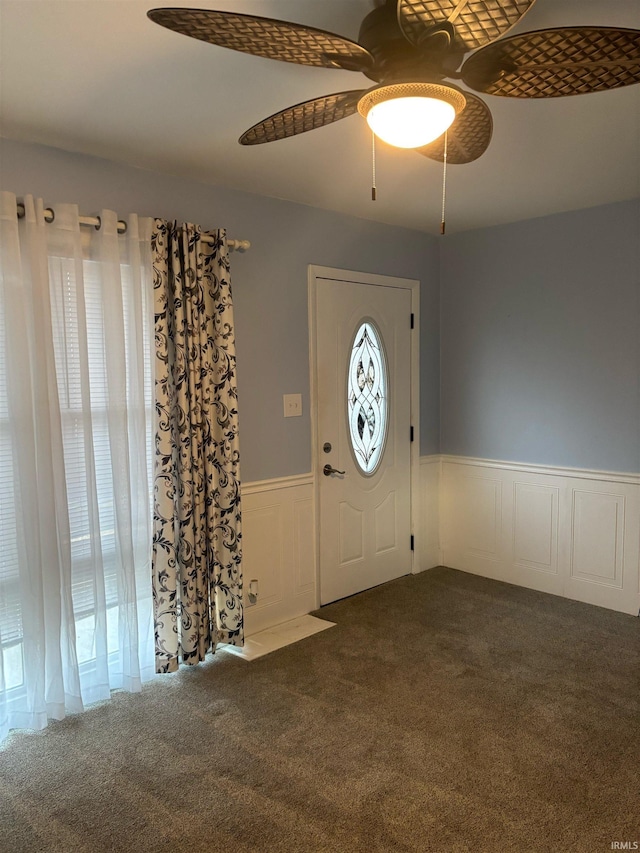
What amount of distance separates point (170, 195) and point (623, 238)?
255 centimetres

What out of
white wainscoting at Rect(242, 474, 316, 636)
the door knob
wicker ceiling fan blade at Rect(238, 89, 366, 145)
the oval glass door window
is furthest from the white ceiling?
white wainscoting at Rect(242, 474, 316, 636)

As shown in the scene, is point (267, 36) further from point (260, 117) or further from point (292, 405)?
point (292, 405)

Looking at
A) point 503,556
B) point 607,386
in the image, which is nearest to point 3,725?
point 503,556

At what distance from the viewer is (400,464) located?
14.2ft

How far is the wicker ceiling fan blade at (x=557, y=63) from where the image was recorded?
131 cm

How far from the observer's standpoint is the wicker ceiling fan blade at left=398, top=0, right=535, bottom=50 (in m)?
1.25

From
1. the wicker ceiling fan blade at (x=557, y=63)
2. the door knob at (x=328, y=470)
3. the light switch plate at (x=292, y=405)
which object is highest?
the wicker ceiling fan blade at (x=557, y=63)

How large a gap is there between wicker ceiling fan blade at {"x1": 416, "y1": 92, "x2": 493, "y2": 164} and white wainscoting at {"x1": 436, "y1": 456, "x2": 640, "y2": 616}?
2.43 meters

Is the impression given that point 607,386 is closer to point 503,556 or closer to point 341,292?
point 503,556

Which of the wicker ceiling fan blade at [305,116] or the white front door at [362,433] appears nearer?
the wicker ceiling fan blade at [305,116]

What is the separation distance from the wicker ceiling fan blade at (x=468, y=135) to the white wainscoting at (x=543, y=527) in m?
2.43

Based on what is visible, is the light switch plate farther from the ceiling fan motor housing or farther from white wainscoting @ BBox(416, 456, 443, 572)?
the ceiling fan motor housing

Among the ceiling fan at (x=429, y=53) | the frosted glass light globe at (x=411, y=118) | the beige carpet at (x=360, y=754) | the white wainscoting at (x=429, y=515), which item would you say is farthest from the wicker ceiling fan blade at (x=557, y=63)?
the white wainscoting at (x=429, y=515)

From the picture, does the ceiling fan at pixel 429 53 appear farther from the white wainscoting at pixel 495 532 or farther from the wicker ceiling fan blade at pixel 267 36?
the white wainscoting at pixel 495 532
